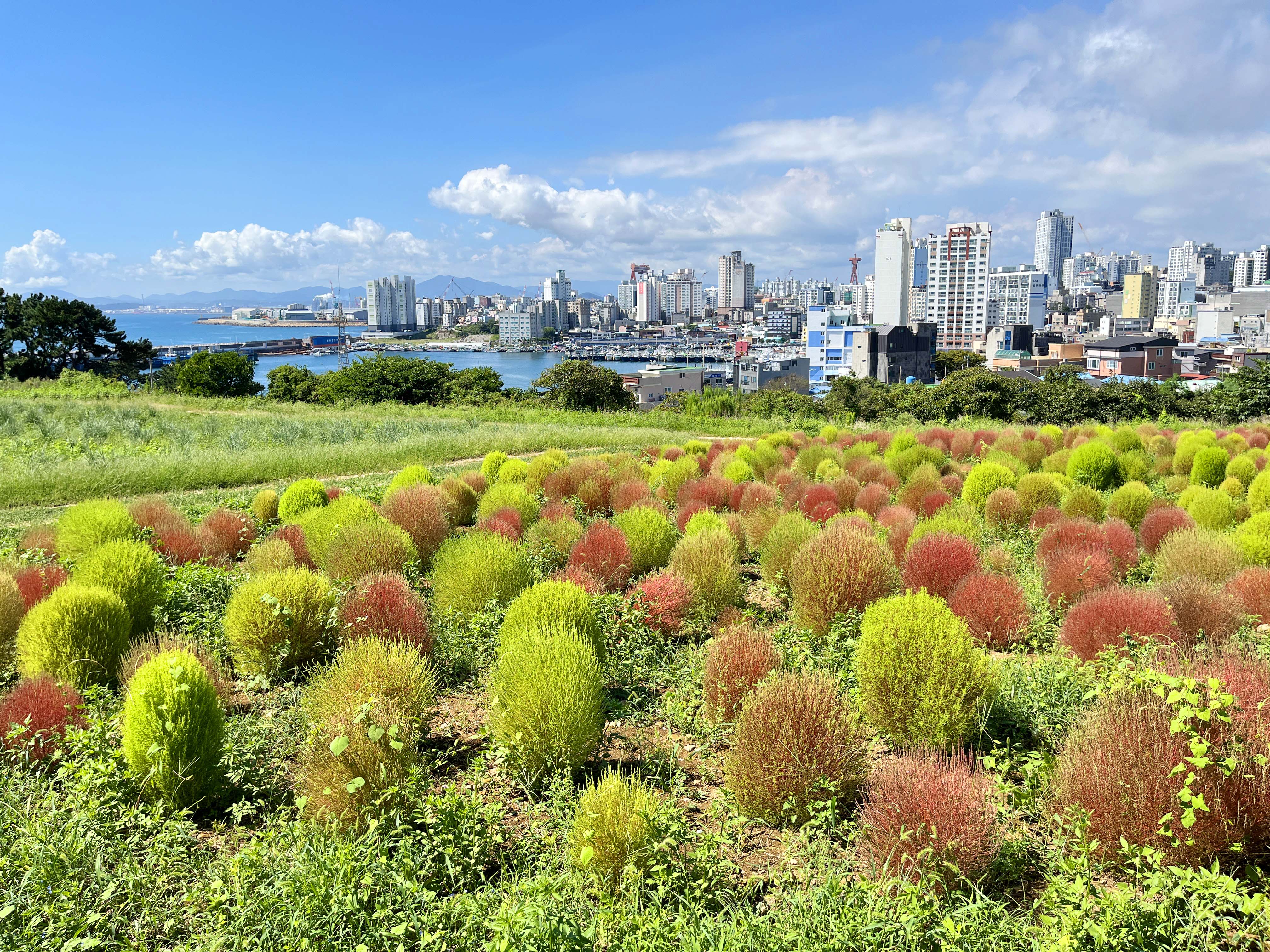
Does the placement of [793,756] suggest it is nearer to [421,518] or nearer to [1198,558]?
[1198,558]

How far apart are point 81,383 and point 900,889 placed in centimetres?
3916

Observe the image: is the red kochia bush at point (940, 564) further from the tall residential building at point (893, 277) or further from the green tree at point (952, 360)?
the tall residential building at point (893, 277)

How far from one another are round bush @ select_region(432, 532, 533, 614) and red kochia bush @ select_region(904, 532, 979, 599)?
3.68 meters

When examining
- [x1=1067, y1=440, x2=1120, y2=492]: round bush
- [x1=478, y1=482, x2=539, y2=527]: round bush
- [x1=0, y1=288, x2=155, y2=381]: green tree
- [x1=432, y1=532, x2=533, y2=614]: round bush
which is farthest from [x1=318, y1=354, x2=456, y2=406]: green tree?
[x1=432, y1=532, x2=533, y2=614]: round bush

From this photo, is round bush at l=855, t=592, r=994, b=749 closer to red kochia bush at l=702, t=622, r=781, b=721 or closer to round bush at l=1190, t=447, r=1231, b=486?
red kochia bush at l=702, t=622, r=781, b=721

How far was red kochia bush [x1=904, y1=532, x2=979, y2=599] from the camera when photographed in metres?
7.45

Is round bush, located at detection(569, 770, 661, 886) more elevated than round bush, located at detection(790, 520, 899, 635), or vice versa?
round bush, located at detection(790, 520, 899, 635)

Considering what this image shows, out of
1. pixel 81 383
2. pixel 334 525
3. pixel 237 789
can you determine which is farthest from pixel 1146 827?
pixel 81 383

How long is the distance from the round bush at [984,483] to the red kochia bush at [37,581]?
1106 cm

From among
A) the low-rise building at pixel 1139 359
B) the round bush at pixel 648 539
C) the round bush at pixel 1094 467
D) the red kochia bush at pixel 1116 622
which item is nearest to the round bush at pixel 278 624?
the round bush at pixel 648 539

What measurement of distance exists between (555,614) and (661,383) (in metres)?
80.9

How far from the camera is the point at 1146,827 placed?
154 inches

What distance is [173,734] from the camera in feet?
14.9

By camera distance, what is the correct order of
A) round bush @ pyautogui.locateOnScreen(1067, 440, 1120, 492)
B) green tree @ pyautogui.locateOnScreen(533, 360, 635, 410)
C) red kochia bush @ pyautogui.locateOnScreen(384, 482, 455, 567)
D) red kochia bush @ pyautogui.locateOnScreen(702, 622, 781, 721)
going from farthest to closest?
green tree @ pyautogui.locateOnScreen(533, 360, 635, 410)
round bush @ pyautogui.locateOnScreen(1067, 440, 1120, 492)
red kochia bush @ pyautogui.locateOnScreen(384, 482, 455, 567)
red kochia bush @ pyautogui.locateOnScreen(702, 622, 781, 721)
